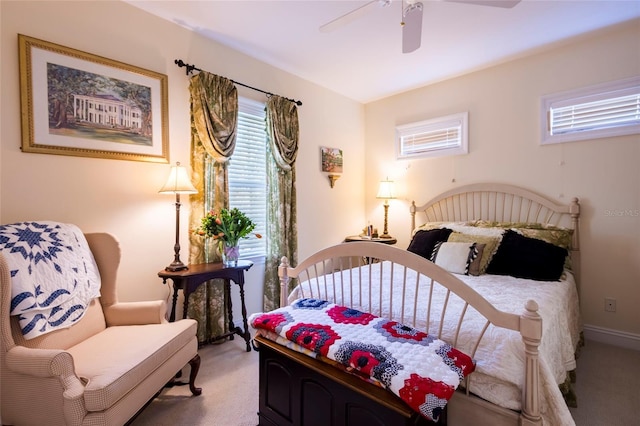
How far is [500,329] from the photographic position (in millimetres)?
1470

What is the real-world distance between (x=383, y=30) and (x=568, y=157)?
7.17ft

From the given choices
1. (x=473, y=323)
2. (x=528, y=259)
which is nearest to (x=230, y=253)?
(x=473, y=323)

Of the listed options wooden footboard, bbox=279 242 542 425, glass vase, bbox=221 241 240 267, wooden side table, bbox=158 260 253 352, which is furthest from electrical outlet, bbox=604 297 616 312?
glass vase, bbox=221 241 240 267

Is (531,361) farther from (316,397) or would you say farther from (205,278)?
(205,278)

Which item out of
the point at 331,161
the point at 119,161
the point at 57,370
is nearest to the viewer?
the point at 57,370

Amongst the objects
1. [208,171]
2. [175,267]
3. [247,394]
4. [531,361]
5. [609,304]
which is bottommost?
[247,394]

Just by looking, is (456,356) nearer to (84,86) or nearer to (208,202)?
(208,202)

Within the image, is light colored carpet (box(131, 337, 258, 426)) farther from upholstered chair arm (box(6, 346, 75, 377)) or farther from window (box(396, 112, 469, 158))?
window (box(396, 112, 469, 158))

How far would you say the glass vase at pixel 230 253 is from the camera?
268 centimetres

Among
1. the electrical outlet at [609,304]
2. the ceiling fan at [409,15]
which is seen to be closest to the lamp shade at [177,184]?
the ceiling fan at [409,15]

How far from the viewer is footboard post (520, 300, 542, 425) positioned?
1.22 meters

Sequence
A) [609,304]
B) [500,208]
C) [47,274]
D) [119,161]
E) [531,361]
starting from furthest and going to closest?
[500,208] < [609,304] < [119,161] < [47,274] < [531,361]

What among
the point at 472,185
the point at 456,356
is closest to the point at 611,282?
the point at 472,185

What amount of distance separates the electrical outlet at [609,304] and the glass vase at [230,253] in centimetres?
342
